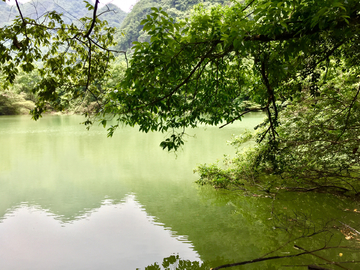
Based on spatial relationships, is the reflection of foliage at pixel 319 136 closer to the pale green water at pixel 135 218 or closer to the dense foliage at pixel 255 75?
the dense foliage at pixel 255 75

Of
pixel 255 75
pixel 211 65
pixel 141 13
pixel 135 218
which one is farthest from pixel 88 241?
pixel 141 13

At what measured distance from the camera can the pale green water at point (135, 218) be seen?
136 inches

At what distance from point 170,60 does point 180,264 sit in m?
2.23

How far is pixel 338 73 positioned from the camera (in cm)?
532

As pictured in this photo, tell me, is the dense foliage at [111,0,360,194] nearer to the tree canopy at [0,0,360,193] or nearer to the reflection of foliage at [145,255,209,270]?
the tree canopy at [0,0,360,193]

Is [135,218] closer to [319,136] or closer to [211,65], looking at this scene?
[211,65]

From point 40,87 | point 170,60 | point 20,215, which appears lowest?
point 20,215

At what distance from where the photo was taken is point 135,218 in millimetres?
4637

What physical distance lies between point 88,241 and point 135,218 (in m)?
0.92

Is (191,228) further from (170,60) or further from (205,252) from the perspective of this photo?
(170,60)

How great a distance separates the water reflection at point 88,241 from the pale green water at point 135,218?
12 millimetres

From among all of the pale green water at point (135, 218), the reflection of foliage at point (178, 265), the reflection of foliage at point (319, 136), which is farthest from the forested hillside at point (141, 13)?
the reflection of foliage at point (178, 265)

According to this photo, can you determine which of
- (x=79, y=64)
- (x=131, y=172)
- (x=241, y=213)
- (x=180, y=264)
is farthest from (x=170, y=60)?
(x=131, y=172)

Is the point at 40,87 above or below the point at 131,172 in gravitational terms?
above
